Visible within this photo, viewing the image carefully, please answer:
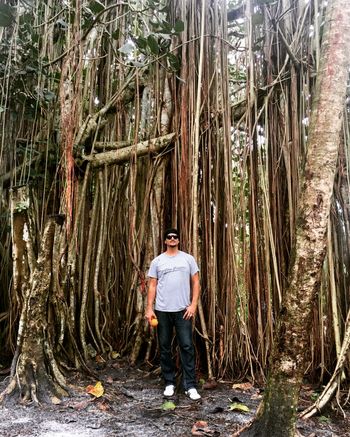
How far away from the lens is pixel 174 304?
3.11 metres

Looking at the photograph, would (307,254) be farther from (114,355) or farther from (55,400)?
(114,355)

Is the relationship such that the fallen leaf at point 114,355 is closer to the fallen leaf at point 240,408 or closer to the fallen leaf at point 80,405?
the fallen leaf at point 80,405

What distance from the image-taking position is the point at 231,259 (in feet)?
A: 11.2

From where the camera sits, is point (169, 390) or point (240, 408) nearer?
point (240, 408)

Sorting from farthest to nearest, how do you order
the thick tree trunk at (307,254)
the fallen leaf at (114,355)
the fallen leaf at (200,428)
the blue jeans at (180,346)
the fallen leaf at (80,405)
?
the fallen leaf at (114,355) → the blue jeans at (180,346) → the fallen leaf at (80,405) → the fallen leaf at (200,428) → the thick tree trunk at (307,254)

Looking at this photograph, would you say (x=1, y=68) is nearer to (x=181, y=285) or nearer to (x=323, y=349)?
(x=181, y=285)

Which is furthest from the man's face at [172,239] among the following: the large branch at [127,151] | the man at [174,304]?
the large branch at [127,151]

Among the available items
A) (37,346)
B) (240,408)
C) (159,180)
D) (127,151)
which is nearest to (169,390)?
(240,408)

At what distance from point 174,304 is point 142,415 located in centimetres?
75

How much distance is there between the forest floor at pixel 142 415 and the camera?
2359 millimetres

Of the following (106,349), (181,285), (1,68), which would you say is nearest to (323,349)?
(181,285)

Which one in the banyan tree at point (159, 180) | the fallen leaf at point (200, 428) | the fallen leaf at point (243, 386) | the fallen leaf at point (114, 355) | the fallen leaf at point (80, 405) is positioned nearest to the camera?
the fallen leaf at point (200, 428)

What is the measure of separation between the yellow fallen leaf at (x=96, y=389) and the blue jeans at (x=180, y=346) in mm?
424

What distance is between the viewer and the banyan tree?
3.28 m
